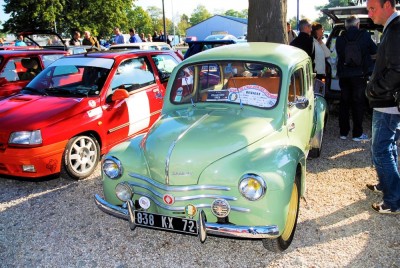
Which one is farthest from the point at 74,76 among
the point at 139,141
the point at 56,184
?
the point at 139,141

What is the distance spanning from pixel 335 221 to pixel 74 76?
4.31 metres

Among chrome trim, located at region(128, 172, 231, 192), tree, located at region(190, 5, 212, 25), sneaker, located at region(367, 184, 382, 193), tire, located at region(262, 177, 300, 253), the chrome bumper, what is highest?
tree, located at region(190, 5, 212, 25)

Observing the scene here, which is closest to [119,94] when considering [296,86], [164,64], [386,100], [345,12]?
[164,64]

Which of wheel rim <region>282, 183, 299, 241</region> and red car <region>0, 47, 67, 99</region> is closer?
wheel rim <region>282, 183, 299, 241</region>

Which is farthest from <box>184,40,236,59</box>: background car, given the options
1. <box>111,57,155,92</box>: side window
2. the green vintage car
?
the green vintage car

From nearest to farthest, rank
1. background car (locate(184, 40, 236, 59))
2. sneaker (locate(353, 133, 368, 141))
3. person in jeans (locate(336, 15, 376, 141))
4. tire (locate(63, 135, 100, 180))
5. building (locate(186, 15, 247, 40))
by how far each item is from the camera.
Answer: tire (locate(63, 135, 100, 180))
person in jeans (locate(336, 15, 376, 141))
sneaker (locate(353, 133, 368, 141))
background car (locate(184, 40, 236, 59))
building (locate(186, 15, 247, 40))

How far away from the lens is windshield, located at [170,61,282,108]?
12.9 ft

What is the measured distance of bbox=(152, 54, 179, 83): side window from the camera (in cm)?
655

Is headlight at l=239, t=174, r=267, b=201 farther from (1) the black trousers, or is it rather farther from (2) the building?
(2) the building

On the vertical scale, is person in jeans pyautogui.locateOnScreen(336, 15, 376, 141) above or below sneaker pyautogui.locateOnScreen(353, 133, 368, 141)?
above

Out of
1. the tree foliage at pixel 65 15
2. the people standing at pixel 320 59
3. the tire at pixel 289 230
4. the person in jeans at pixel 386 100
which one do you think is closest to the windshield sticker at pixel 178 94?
the tire at pixel 289 230

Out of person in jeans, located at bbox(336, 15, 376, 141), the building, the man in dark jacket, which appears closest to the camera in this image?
person in jeans, located at bbox(336, 15, 376, 141)

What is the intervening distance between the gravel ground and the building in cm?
7228

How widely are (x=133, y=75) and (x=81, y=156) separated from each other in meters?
1.59
